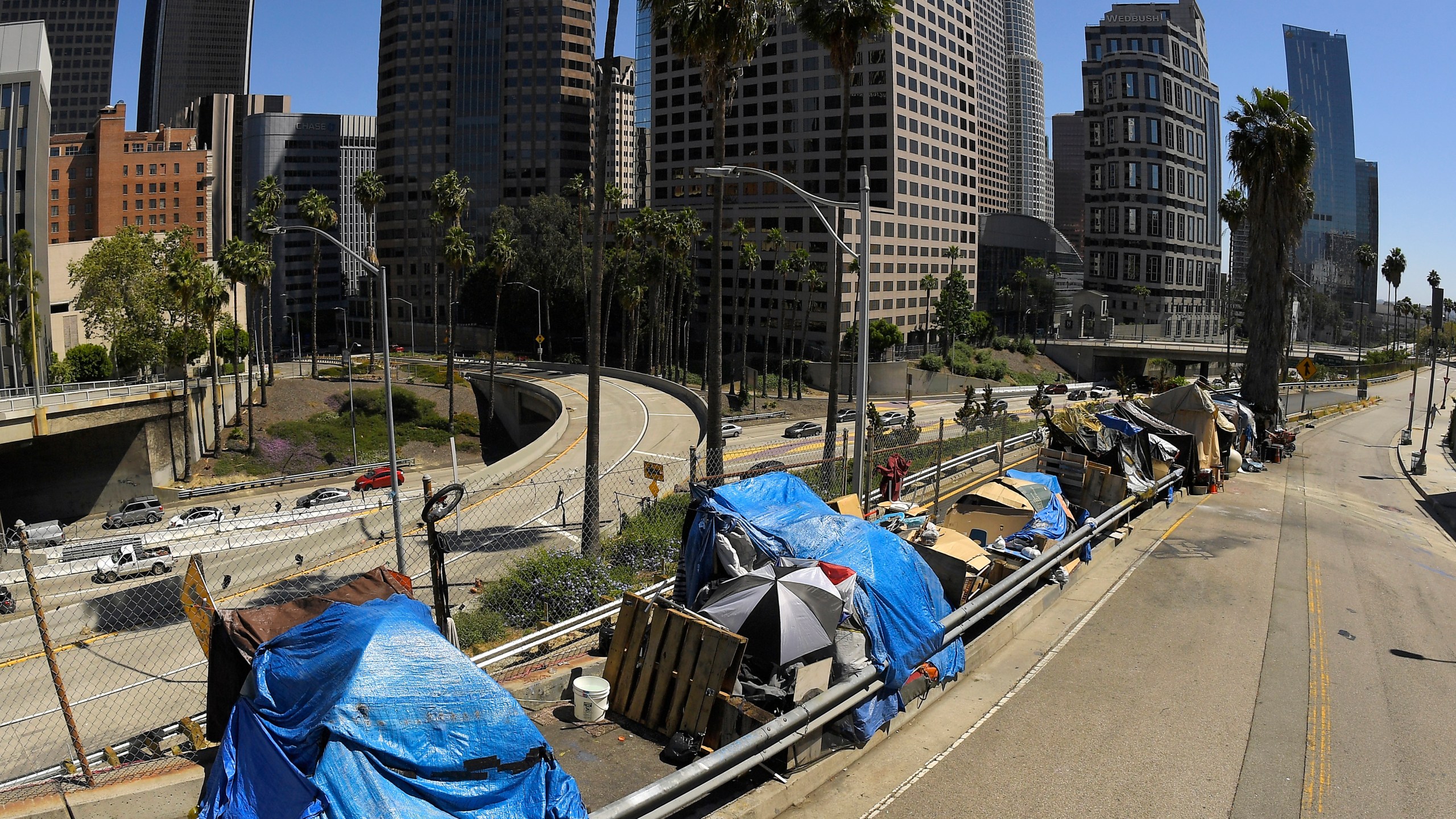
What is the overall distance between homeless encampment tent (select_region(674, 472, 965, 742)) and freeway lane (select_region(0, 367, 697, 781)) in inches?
191

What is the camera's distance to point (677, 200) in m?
129

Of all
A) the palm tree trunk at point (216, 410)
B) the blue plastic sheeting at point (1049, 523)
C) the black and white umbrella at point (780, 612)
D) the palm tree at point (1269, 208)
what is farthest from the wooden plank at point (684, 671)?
the palm tree trunk at point (216, 410)

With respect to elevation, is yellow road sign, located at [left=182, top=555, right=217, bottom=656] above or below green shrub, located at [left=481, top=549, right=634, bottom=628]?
above

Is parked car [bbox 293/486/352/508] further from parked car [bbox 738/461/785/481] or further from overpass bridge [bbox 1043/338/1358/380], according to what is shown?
overpass bridge [bbox 1043/338/1358/380]

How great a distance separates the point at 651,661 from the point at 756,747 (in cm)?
163

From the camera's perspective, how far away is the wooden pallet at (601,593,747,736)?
923cm

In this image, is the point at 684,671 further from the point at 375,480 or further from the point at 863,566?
the point at 375,480

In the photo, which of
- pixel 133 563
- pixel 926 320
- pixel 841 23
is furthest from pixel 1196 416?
pixel 926 320

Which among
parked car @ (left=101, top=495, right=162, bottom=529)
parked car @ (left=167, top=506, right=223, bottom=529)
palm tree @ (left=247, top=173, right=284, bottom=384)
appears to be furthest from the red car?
palm tree @ (left=247, top=173, right=284, bottom=384)

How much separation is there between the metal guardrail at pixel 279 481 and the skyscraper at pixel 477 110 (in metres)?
95.1

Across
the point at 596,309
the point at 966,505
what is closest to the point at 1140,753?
the point at 966,505

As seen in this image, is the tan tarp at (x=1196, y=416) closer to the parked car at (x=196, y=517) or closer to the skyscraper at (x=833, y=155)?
the parked car at (x=196, y=517)

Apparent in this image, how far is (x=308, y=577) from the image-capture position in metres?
25.1

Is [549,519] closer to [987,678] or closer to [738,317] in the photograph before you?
[987,678]
